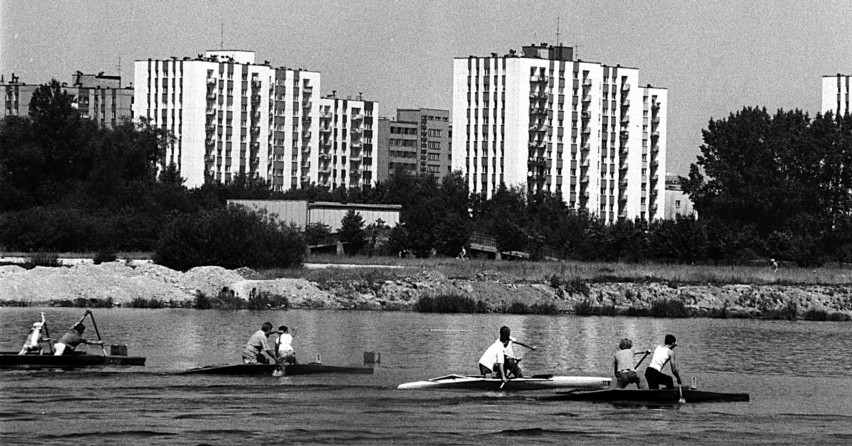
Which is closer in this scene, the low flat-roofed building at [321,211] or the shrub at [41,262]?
the shrub at [41,262]

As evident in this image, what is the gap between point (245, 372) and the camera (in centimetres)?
4678

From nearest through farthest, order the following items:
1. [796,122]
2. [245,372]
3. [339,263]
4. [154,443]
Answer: [154,443] < [245,372] < [339,263] < [796,122]

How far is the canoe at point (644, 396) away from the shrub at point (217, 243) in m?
54.4

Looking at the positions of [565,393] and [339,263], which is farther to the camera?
[339,263]

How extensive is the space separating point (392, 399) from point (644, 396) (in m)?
7.13

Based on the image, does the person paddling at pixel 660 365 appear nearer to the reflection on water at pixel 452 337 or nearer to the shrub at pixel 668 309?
the reflection on water at pixel 452 337

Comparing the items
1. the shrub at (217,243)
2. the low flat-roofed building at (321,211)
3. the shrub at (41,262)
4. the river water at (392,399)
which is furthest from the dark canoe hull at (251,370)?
the low flat-roofed building at (321,211)

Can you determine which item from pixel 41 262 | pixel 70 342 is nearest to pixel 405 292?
pixel 41 262

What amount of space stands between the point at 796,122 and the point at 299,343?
99506 millimetres

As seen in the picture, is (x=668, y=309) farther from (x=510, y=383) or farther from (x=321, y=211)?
(x=321, y=211)

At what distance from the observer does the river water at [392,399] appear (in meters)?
36.4

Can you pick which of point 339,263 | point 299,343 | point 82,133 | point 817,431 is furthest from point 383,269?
point 817,431

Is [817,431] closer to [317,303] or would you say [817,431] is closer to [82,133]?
[317,303]

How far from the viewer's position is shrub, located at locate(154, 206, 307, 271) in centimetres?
9500
